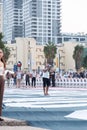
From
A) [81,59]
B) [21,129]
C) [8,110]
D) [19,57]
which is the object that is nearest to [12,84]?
[8,110]

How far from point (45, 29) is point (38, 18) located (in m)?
6.96

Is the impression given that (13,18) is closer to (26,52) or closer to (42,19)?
(42,19)

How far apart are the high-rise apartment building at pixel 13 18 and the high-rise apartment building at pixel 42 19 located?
398 cm

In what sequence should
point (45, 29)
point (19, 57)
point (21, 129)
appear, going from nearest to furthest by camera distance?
point (21, 129) < point (19, 57) < point (45, 29)

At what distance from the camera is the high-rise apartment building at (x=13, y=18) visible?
602 ft

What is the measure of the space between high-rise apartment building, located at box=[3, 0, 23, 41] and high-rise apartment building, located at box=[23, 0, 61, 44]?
398 cm

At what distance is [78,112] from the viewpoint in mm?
10953

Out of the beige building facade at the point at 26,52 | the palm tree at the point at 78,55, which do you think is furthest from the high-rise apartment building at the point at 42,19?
the palm tree at the point at 78,55

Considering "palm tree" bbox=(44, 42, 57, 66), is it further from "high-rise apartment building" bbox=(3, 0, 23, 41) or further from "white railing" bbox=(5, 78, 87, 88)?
"white railing" bbox=(5, 78, 87, 88)

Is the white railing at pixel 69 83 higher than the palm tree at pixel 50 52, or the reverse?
the palm tree at pixel 50 52

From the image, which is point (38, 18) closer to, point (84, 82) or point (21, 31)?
point (21, 31)

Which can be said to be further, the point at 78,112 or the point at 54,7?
the point at 54,7

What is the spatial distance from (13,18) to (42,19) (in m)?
12.8

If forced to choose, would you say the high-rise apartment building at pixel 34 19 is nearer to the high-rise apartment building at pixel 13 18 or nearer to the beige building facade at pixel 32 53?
the high-rise apartment building at pixel 13 18
